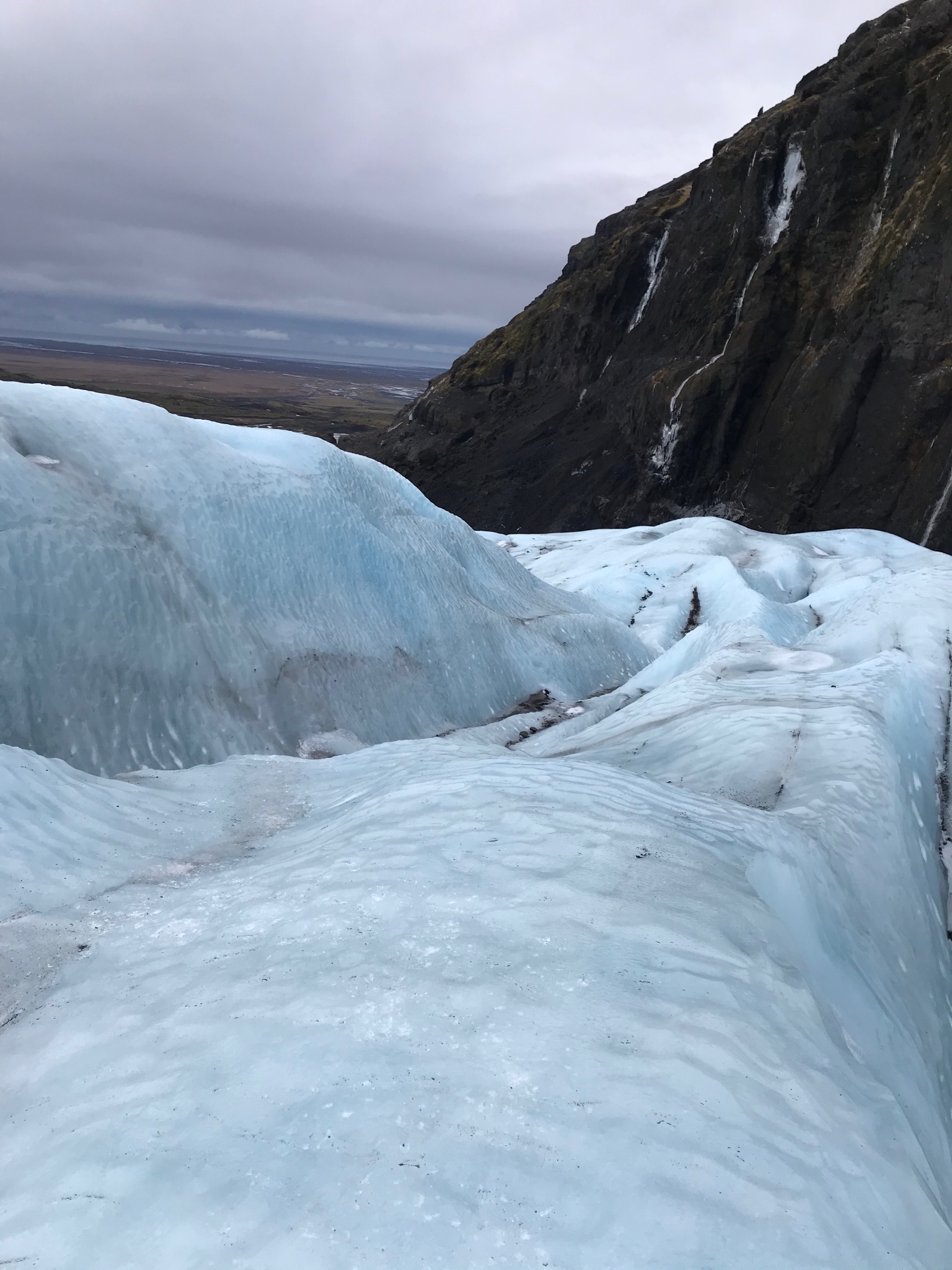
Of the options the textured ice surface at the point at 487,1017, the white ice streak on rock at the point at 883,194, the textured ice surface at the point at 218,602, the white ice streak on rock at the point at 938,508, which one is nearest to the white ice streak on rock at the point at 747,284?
the white ice streak on rock at the point at 883,194

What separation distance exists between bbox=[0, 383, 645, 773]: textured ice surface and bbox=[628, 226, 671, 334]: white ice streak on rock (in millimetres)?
40461

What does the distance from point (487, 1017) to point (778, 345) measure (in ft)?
142

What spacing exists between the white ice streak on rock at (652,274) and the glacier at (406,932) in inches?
1681

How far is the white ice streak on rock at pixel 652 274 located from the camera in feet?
158

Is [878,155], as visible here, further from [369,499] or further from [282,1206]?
[282,1206]

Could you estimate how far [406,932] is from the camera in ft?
13.1

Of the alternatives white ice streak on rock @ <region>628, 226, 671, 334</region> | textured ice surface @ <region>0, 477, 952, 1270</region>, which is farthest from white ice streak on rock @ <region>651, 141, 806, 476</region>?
textured ice surface @ <region>0, 477, 952, 1270</region>

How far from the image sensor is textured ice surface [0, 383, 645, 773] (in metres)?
7.88

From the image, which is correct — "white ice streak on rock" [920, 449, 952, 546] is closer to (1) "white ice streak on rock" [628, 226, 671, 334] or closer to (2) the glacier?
(1) "white ice streak on rock" [628, 226, 671, 334]

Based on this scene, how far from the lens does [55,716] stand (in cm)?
763

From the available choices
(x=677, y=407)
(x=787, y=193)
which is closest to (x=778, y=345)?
(x=677, y=407)

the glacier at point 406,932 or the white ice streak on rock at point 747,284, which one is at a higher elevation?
the white ice streak on rock at point 747,284

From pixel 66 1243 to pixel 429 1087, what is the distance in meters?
1.25

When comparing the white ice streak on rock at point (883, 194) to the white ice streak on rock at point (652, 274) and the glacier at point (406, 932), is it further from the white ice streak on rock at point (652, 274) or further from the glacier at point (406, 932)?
the glacier at point (406, 932)
